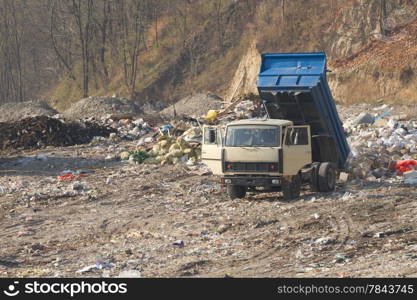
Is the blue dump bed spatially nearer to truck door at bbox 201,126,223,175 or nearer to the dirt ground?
the dirt ground

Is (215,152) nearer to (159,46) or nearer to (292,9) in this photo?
(292,9)

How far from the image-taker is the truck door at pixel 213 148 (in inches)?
664

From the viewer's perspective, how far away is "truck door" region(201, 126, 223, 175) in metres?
16.9

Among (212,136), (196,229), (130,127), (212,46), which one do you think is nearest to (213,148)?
(212,136)

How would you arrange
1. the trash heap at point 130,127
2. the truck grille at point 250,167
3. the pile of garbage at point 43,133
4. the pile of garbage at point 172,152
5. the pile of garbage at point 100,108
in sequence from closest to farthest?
the truck grille at point 250,167, the pile of garbage at point 172,152, the pile of garbage at point 43,133, the trash heap at point 130,127, the pile of garbage at point 100,108

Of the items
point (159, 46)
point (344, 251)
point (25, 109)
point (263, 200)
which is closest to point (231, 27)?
point (159, 46)

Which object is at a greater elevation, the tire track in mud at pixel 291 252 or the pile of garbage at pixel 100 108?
the tire track in mud at pixel 291 252

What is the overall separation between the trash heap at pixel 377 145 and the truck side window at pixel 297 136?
2658 mm

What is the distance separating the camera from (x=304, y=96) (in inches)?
672

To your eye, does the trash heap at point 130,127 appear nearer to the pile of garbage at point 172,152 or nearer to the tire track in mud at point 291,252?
the pile of garbage at point 172,152

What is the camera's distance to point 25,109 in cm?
4656

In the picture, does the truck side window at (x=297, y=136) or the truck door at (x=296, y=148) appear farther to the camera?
the truck side window at (x=297, y=136)

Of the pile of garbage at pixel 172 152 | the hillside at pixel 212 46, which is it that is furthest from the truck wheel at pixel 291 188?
Result: the hillside at pixel 212 46

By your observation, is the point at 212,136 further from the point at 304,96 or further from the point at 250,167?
the point at 304,96
